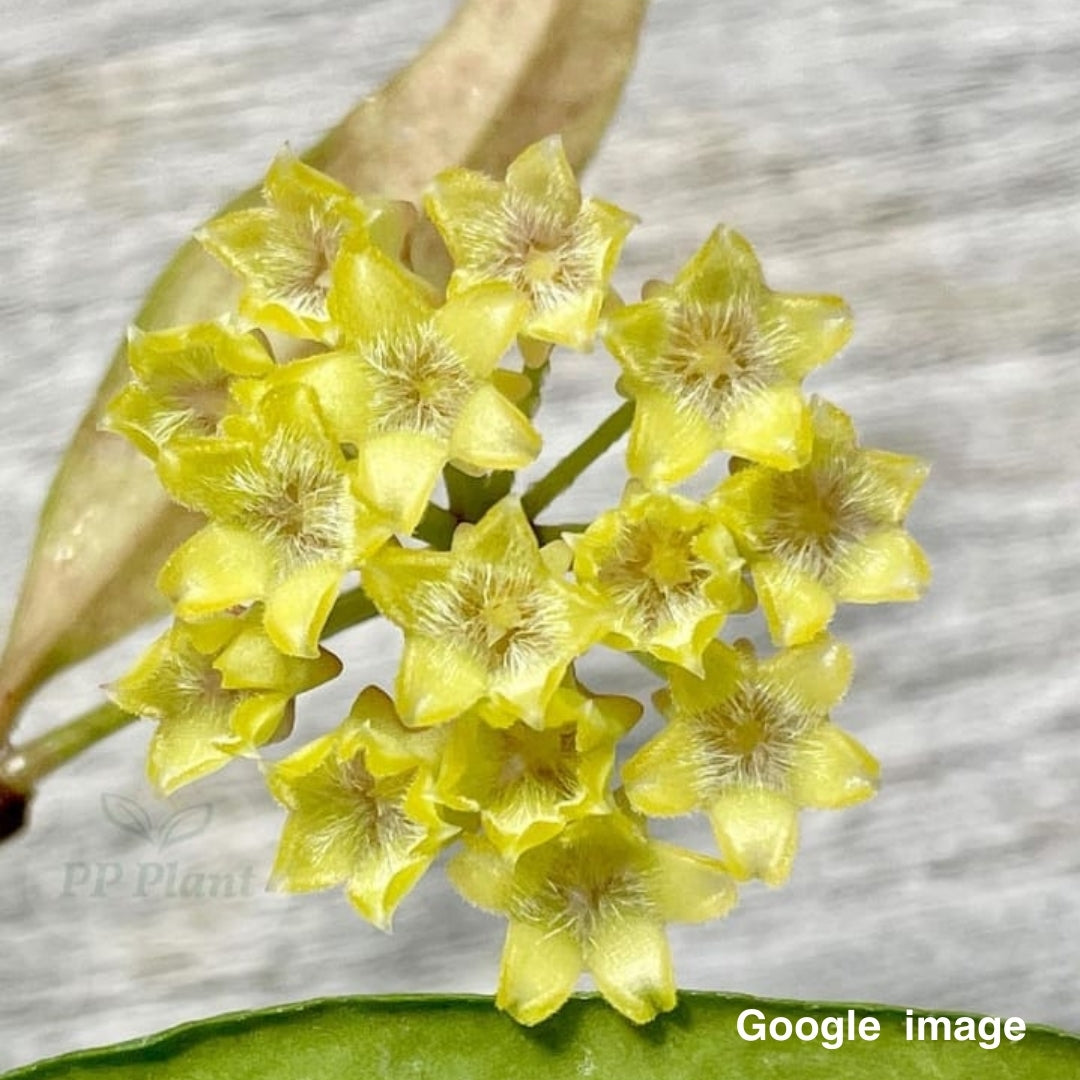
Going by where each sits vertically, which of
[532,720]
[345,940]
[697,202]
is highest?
[697,202]

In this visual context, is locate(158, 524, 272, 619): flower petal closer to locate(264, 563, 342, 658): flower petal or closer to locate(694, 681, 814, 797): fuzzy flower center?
locate(264, 563, 342, 658): flower petal

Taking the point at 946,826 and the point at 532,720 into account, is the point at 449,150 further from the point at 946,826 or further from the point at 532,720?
the point at 946,826

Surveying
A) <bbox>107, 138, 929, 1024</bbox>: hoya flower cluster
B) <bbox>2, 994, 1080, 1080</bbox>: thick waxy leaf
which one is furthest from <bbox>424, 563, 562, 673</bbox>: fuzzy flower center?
<bbox>2, 994, 1080, 1080</bbox>: thick waxy leaf

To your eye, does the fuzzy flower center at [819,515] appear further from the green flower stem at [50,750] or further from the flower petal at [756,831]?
the green flower stem at [50,750]

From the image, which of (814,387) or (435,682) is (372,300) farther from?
(814,387)

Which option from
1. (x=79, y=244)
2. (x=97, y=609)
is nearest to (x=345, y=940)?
(x=97, y=609)

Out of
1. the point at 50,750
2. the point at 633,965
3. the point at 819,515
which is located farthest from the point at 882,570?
the point at 50,750
